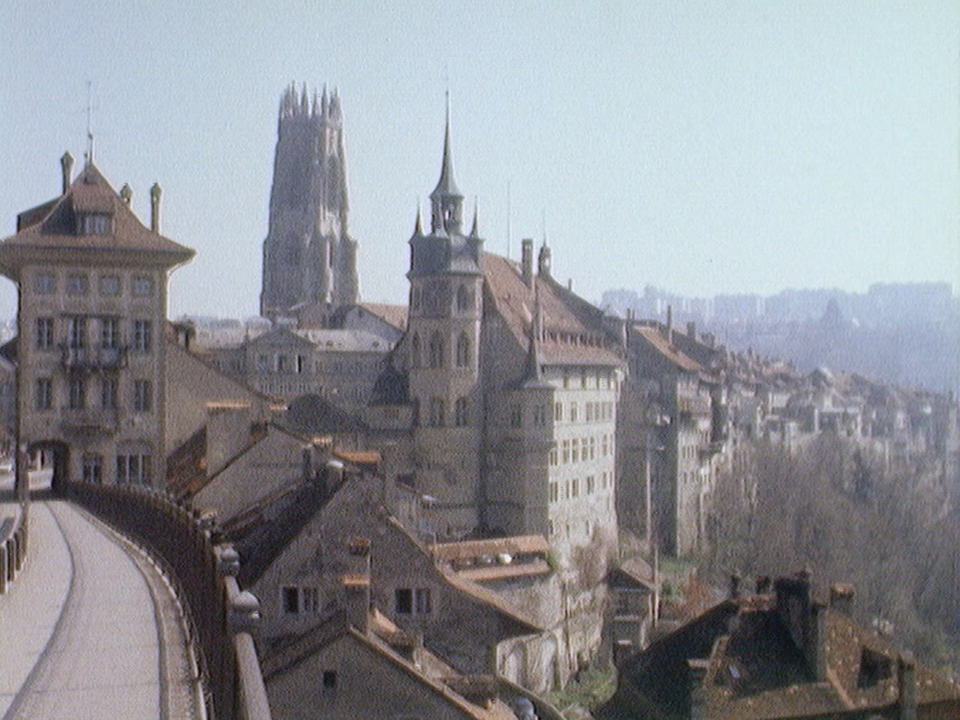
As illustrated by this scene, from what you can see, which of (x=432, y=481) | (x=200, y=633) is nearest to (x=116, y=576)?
(x=200, y=633)

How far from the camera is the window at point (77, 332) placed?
30406 mm

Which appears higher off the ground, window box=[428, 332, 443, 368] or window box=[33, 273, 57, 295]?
window box=[33, 273, 57, 295]

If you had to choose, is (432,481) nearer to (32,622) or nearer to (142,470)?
(142,470)

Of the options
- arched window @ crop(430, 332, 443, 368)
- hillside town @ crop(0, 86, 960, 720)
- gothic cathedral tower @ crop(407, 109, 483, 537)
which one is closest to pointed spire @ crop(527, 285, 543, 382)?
hillside town @ crop(0, 86, 960, 720)

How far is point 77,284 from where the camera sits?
30312 mm

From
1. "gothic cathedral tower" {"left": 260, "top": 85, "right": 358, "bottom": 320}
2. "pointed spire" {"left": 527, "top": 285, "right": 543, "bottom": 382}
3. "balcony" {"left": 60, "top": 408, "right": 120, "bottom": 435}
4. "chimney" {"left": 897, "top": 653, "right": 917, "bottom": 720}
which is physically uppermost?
"gothic cathedral tower" {"left": 260, "top": 85, "right": 358, "bottom": 320}

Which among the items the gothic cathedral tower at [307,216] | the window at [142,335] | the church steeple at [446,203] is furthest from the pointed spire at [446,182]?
the gothic cathedral tower at [307,216]

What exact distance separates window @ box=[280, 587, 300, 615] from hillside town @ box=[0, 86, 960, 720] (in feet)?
0.12

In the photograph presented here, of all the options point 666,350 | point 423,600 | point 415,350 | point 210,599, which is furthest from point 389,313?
point 210,599

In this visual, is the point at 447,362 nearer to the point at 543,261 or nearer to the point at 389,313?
the point at 543,261

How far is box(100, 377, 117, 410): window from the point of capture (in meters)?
30.8

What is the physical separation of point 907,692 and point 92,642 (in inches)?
450

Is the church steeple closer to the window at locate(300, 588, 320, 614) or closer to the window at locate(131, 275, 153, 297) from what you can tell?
the window at locate(131, 275, 153, 297)

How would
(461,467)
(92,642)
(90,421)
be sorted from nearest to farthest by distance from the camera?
1. (92,642)
2. (90,421)
3. (461,467)
